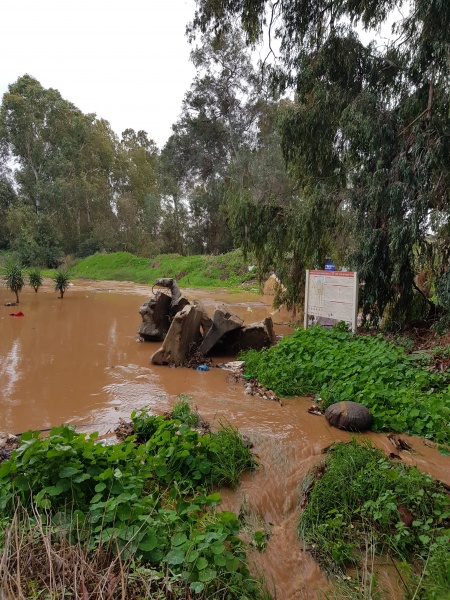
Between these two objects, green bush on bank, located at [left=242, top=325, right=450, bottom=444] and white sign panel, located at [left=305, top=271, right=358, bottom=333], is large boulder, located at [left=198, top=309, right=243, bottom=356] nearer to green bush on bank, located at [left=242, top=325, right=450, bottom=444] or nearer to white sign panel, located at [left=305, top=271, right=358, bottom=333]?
green bush on bank, located at [left=242, top=325, right=450, bottom=444]

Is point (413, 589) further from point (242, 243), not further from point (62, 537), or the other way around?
point (242, 243)

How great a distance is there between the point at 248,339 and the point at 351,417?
4.07m

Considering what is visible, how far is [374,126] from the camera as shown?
25.0 feet

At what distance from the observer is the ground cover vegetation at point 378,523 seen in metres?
2.26

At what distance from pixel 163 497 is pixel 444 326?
6.14 m

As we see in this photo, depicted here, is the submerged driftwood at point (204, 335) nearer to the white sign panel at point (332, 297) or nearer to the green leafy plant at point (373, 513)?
the white sign panel at point (332, 297)

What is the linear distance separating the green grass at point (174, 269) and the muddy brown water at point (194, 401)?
14.9 metres

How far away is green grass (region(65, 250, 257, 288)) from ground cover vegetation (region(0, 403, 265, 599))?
69.8ft

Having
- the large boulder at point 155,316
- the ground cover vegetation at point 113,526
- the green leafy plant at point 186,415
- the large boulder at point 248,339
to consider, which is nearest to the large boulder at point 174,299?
the large boulder at point 155,316

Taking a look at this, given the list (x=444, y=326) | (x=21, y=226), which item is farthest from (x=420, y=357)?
(x=21, y=226)

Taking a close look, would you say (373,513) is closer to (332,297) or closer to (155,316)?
(332,297)

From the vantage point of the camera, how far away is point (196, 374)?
710cm

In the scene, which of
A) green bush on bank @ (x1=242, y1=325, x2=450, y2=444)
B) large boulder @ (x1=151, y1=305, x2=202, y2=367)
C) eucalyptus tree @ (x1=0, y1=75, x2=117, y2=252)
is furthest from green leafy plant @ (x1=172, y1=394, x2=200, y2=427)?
eucalyptus tree @ (x1=0, y1=75, x2=117, y2=252)

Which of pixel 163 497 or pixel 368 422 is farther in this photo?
pixel 368 422
